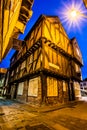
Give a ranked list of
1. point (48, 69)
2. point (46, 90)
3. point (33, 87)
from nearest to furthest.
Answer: point (46, 90) → point (48, 69) → point (33, 87)

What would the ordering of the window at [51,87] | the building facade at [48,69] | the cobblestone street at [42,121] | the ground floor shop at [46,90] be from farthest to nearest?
the window at [51,87] < the building facade at [48,69] < the ground floor shop at [46,90] < the cobblestone street at [42,121]

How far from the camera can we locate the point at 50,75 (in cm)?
1079

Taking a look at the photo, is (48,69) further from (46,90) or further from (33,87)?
(33,87)

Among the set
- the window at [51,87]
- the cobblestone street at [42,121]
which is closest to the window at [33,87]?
the window at [51,87]

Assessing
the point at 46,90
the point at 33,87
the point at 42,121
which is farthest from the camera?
the point at 33,87

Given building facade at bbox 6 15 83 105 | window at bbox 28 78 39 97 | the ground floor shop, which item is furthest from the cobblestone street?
window at bbox 28 78 39 97

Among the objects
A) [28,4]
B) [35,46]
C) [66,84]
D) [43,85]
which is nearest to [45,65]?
[43,85]

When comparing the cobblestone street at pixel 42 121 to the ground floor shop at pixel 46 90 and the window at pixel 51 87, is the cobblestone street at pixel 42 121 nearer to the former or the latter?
the ground floor shop at pixel 46 90

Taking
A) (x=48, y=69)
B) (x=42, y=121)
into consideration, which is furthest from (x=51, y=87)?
(x=42, y=121)

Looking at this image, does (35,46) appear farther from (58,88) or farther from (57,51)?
(58,88)

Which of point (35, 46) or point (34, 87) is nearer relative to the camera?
point (34, 87)

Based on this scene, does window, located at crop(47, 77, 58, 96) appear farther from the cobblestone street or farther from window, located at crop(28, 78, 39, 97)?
the cobblestone street

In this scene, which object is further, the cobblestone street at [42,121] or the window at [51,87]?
the window at [51,87]

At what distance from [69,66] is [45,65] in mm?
6031
